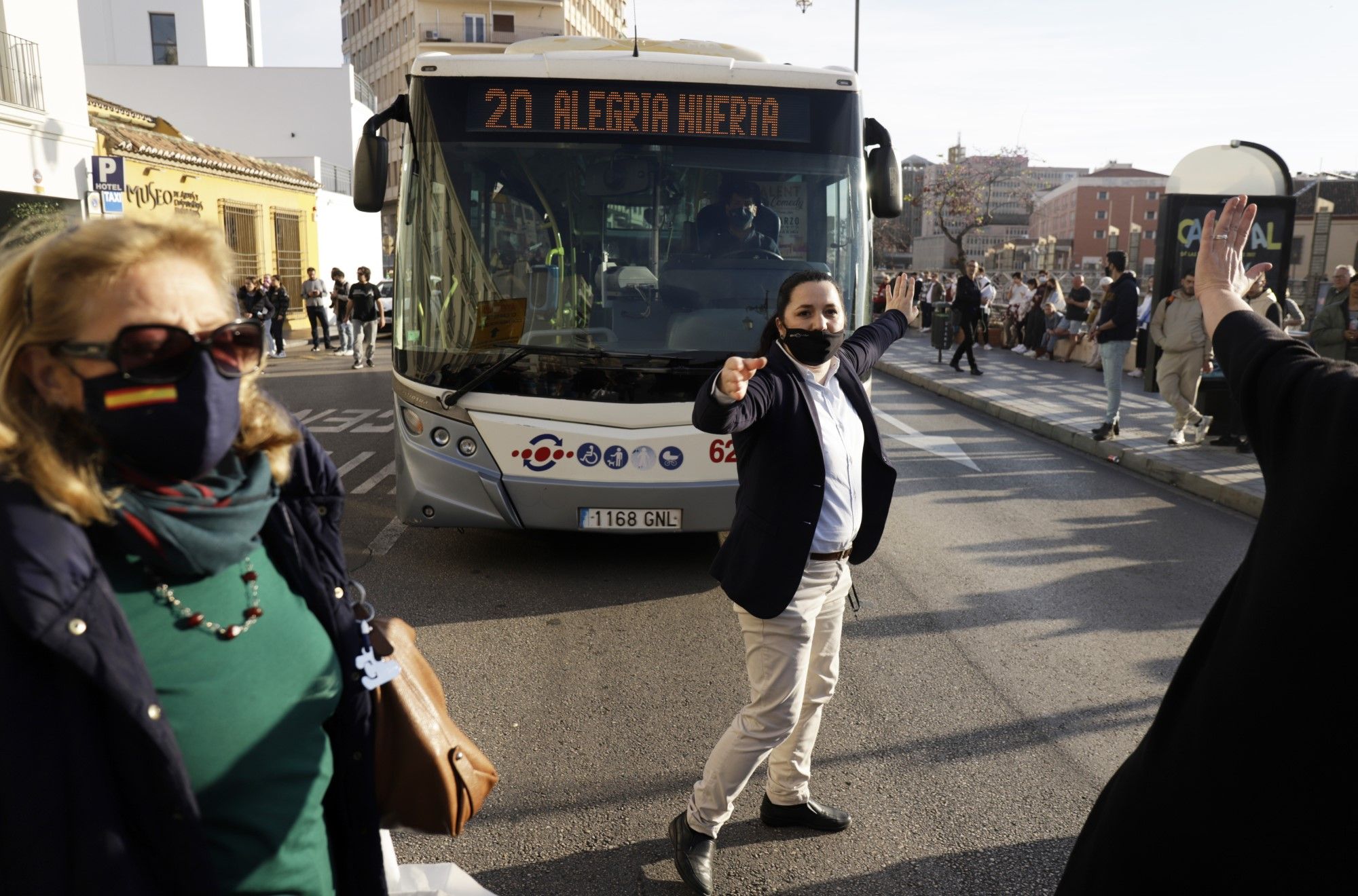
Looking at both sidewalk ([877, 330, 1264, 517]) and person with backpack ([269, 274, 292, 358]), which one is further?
person with backpack ([269, 274, 292, 358])

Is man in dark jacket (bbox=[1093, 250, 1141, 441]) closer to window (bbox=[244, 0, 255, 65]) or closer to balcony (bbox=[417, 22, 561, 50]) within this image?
window (bbox=[244, 0, 255, 65])

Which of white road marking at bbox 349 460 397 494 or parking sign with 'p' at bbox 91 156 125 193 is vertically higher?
parking sign with 'p' at bbox 91 156 125 193

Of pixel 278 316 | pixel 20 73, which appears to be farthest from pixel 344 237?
pixel 20 73

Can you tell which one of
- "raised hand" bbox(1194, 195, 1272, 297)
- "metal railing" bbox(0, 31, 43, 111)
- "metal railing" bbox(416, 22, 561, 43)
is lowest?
"raised hand" bbox(1194, 195, 1272, 297)

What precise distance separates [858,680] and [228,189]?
91.1 feet

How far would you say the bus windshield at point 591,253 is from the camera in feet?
19.6

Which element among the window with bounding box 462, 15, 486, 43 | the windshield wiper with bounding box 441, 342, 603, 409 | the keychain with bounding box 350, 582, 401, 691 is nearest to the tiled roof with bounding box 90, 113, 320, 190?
the windshield wiper with bounding box 441, 342, 603, 409

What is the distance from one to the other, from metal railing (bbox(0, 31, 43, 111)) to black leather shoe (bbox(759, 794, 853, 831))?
22123 mm

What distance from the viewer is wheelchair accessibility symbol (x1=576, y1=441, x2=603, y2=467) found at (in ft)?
19.5

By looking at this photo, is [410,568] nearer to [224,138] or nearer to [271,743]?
[271,743]

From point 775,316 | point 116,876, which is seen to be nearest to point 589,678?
point 775,316

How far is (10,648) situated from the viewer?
1.42m

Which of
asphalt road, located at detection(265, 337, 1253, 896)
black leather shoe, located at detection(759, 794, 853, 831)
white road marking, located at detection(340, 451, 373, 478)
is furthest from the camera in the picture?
white road marking, located at detection(340, 451, 373, 478)

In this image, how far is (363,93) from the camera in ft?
153
